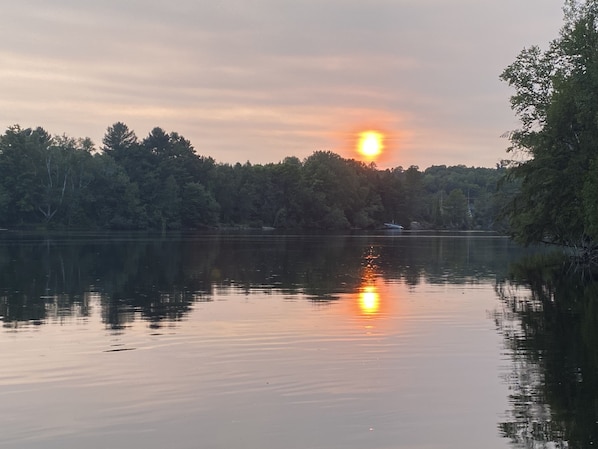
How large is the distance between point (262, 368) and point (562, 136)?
38.0m

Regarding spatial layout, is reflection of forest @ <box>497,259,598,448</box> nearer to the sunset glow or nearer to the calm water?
the calm water

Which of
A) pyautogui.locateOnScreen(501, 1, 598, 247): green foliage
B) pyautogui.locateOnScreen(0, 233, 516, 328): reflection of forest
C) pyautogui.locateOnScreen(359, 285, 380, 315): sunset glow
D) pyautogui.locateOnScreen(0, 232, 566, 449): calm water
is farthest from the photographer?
pyautogui.locateOnScreen(501, 1, 598, 247): green foliage

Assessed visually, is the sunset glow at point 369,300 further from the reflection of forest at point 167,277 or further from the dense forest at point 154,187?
the dense forest at point 154,187

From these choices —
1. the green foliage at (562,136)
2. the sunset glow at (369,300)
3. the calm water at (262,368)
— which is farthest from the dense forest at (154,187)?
the calm water at (262,368)

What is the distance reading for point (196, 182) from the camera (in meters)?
170

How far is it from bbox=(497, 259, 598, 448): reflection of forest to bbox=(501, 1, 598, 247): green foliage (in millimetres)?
12754

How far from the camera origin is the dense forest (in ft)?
473

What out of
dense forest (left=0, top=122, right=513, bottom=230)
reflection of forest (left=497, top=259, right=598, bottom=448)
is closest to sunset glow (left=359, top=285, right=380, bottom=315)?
reflection of forest (left=497, top=259, right=598, bottom=448)

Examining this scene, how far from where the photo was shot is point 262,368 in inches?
683

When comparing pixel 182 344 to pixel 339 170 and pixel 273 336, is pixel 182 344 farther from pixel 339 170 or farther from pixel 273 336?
pixel 339 170

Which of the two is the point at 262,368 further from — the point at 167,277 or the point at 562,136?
the point at 562,136

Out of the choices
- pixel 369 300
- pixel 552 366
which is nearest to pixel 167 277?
pixel 369 300

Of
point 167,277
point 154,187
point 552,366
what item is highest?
point 154,187

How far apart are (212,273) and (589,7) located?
95.9ft
